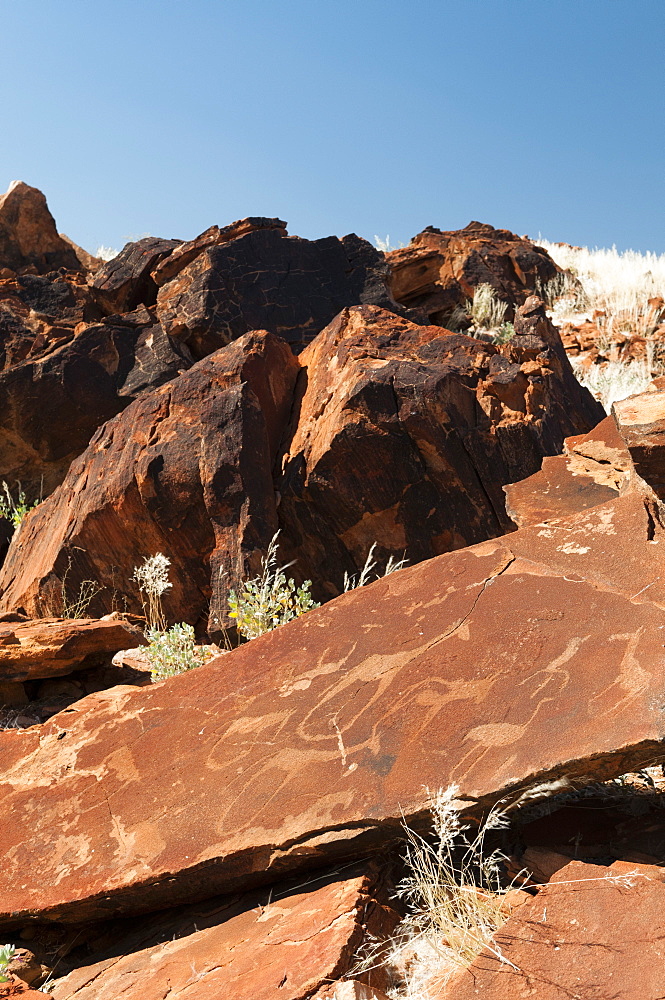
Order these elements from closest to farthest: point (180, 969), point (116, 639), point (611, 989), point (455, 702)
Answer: point (611, 989), point (180, 969), point (455, 702), point (116, 639)

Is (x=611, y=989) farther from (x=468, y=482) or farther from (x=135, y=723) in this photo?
(x=468, y=482)

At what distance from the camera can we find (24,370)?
8875mm

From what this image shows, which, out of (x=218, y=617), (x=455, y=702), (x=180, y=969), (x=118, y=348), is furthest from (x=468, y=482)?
(x=118, y=348)

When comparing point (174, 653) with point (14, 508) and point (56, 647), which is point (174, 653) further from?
point (14, 508)

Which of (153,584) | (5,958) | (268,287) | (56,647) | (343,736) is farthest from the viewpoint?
(268,287)

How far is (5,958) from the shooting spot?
2613mm

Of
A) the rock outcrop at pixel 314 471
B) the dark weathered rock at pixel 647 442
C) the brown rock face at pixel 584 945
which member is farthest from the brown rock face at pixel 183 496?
the brown rock face at pixel 584 945

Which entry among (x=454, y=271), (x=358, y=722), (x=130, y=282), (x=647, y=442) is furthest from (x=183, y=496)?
(x=454, y=271)

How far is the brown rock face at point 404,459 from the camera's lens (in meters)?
5.75

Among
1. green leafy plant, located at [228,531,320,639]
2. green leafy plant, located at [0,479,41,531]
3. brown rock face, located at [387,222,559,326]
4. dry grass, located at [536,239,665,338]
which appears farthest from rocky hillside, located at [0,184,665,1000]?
dry grass, located at [536,239,665,338]

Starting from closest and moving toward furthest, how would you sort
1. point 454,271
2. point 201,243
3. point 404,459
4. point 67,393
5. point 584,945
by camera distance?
point 584,945
point 404,459
point 67,393
point 201,243
point 454,271

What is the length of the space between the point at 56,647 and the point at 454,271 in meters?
9.78

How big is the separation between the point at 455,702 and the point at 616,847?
2.36 ft

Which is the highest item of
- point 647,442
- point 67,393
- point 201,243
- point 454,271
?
point 201,243
